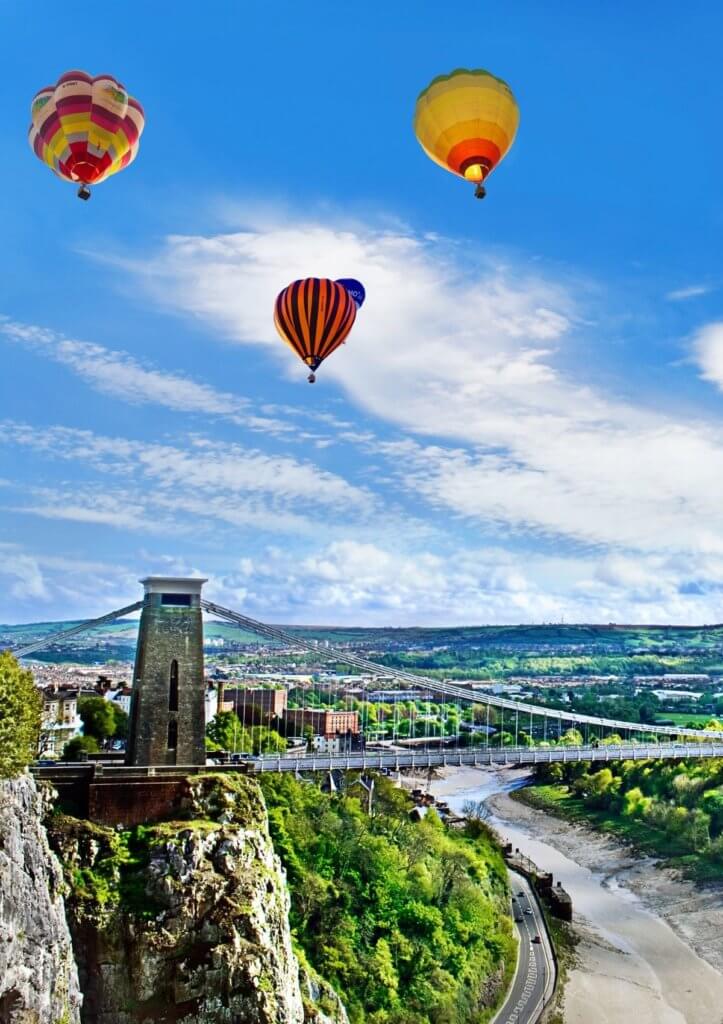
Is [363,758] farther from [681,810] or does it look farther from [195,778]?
[681,810]

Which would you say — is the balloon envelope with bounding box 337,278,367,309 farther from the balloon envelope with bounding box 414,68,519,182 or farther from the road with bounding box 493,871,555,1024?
the road with bounding box 493,871,555,1024

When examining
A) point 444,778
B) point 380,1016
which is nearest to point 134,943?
point 380,1016

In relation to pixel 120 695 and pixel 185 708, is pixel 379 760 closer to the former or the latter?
pixel 185 708

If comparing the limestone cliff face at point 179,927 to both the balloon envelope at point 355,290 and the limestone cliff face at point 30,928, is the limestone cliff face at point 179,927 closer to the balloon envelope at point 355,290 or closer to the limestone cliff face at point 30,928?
the limestone cliff face at point 30,928

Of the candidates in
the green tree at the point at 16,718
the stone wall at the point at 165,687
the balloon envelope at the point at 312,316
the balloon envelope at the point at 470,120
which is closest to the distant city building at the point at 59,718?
the stone wall at the point at 165,687

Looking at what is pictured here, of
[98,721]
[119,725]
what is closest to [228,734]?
[119,725]

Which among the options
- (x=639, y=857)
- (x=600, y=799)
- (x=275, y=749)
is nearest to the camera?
(x=275, y=749)

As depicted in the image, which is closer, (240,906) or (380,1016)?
(240,906)
